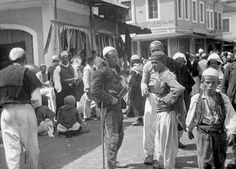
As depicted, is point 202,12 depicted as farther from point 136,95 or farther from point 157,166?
point 157,166

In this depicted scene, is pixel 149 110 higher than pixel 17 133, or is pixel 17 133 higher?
pixel 149 110

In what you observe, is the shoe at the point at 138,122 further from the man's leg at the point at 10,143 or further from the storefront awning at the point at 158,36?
the storefront awning at the point at 158,36

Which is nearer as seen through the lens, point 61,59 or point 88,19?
point 61,59

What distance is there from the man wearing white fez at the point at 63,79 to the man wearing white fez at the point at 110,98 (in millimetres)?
4123

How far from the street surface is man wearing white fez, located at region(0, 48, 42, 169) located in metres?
1.10

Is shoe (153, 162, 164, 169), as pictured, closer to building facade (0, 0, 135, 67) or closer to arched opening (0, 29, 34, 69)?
building facade (0, 0, 135, 67)

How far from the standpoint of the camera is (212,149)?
486cm

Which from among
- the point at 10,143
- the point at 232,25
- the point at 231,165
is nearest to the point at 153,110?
the point at 231,165

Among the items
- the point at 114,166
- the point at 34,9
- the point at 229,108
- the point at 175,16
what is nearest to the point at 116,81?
the point at 114,166

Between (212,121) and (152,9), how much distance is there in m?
27.7

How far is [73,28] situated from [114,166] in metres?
8.80

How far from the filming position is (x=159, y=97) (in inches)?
216

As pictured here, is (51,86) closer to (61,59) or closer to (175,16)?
(61,59)

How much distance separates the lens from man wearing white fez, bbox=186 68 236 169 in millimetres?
4836
